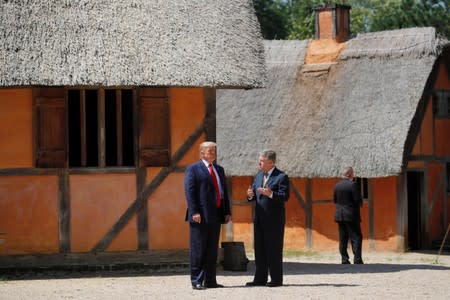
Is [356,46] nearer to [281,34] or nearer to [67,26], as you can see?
[67,26]

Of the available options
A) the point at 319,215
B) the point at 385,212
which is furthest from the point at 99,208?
the point at 319,215

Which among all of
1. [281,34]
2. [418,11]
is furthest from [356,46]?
[281,34]

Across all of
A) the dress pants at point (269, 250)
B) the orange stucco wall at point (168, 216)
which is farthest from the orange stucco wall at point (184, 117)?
the dress pants at point (269, 250)

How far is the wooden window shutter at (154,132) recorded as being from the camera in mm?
16094

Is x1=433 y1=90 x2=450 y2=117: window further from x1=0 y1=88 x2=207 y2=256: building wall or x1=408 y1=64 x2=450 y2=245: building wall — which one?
x1=0 y1=88 x2=207 y2=256: building wall

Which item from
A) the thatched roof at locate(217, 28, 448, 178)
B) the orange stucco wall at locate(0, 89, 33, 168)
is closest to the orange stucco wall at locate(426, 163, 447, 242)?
the thatched roof at locate(217, 28, 448, 178)

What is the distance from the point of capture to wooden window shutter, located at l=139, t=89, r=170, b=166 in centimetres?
1609

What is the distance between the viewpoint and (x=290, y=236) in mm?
24703

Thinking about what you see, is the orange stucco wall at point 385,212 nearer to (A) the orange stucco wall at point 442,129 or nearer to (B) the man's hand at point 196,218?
(A) the orange stucco wall at point 442,129

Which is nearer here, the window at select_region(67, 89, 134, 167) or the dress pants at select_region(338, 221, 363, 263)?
the window at select_region(67, 89, 134, 167)

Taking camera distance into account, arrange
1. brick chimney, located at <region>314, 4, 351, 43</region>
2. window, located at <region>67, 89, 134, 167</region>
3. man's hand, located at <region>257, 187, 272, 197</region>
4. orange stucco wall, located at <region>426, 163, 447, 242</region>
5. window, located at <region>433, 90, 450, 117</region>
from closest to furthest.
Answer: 1. man's hand, located at <region>257, 187, 272, 197</region>
2. window, located at <region>67, 89, 134, 167</region>
3. orange stucco wall, located at <region>426, 163, 447, 242</region>
4. window, located at <region>433, 90, 450, 117</region>
5. brick chimney, located at <region>314, 4, 351, 43</region>

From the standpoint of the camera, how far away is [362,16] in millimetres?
47844

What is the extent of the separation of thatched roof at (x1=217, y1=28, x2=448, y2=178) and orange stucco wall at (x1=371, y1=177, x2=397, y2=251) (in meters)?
0.73

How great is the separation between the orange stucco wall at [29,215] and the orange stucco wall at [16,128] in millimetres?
255
